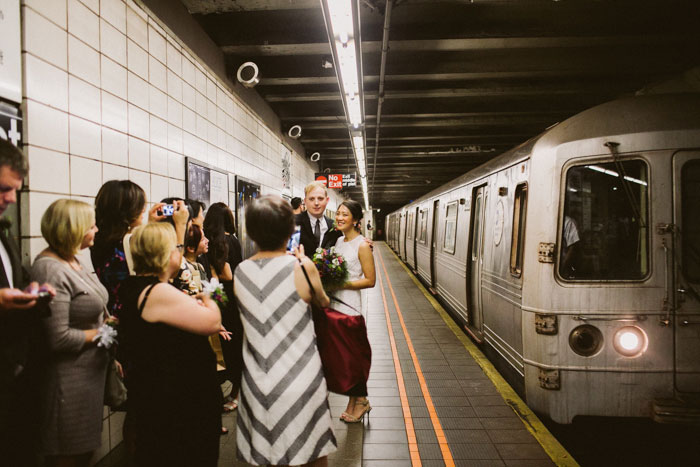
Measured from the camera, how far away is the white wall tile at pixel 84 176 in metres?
2.99

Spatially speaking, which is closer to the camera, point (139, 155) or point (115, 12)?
point (115, 12)

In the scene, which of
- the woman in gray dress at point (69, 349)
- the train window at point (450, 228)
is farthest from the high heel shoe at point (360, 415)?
the train window at point (450, 228)

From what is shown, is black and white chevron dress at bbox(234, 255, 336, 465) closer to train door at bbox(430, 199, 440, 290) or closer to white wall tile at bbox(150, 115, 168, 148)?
white wall tile at bbox(150, 115, 168, 148)

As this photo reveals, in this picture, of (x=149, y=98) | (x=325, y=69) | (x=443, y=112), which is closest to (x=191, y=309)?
(x=149, y=98)

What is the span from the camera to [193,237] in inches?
138

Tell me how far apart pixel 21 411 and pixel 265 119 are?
7230mm

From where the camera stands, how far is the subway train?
326cm

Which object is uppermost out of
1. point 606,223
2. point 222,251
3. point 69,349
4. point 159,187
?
point 159,187

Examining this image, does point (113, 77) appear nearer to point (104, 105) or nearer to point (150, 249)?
point (104, 105)

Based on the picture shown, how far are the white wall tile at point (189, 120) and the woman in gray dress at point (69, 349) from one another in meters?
2.87

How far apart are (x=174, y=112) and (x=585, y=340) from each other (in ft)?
14.6

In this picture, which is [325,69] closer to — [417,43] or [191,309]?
[417,43]

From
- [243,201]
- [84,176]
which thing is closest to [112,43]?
[84,176]

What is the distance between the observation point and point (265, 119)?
862 cm
